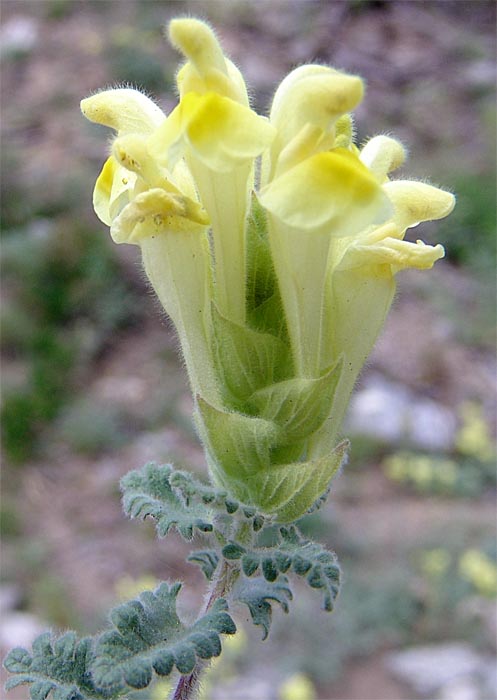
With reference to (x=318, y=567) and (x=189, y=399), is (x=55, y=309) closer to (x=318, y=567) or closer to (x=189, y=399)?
(x=189, y=399)

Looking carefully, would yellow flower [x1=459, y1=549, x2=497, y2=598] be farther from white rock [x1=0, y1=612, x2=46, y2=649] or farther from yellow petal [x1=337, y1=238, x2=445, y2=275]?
yellow petal [x1=337, y1=238, x2=445, y2=275]

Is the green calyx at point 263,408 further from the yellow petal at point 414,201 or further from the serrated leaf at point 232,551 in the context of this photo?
the yellow petal at point 414,201

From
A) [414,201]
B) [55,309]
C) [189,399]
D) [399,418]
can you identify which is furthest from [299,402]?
[55,309]

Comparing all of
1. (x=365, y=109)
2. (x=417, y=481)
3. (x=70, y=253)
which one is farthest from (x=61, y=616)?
(x=365, y=109)

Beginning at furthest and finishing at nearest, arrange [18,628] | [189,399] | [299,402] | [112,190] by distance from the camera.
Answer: [189,399] → [18,628] → [112,190] → [299,402]

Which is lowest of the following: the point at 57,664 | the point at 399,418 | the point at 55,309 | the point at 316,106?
the point at 57,664

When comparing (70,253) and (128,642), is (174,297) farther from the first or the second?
(70,253)

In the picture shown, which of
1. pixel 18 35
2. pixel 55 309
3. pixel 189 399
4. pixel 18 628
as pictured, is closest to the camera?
pixel 18 628
